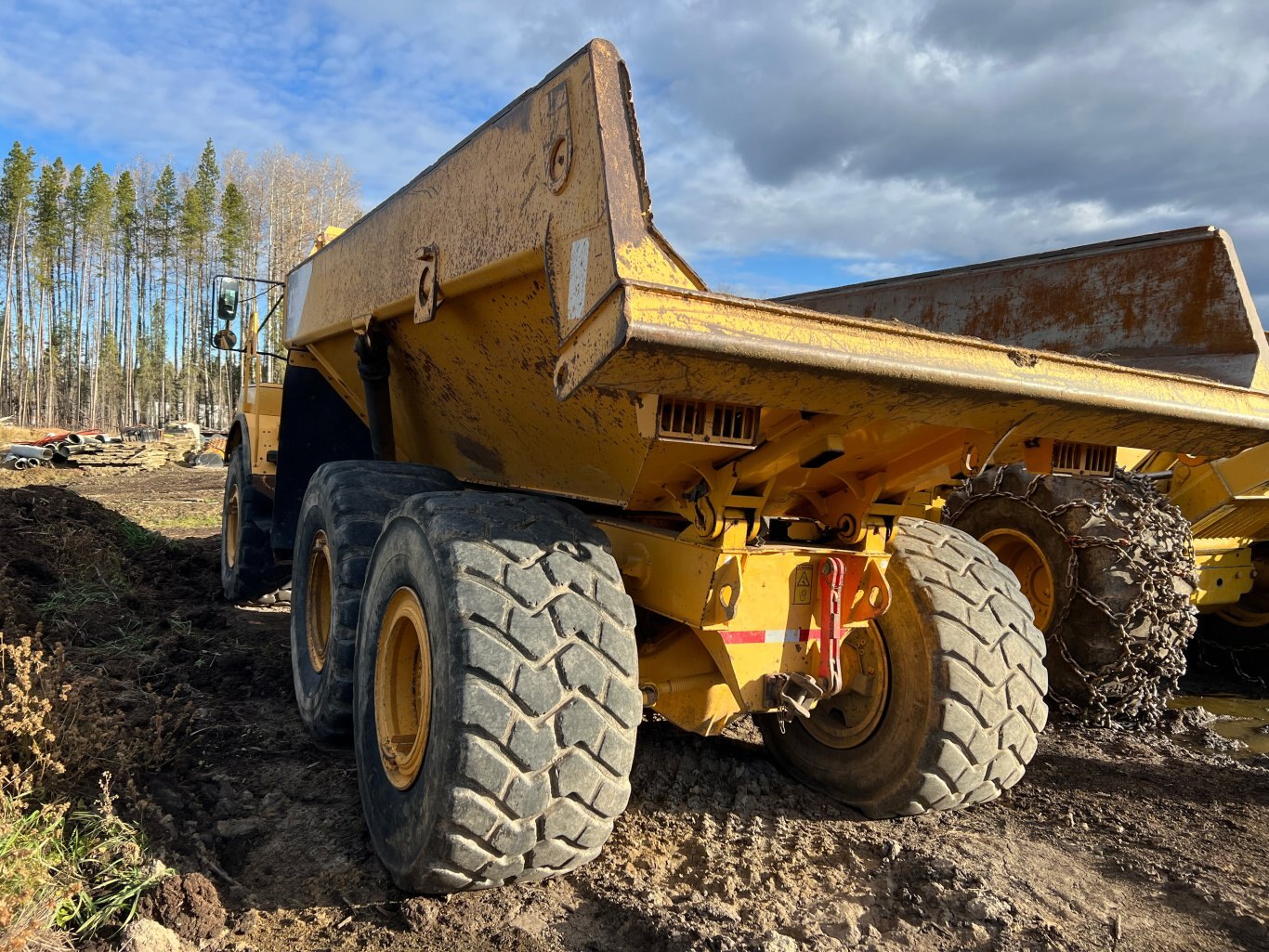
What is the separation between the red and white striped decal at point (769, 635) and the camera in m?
2.68

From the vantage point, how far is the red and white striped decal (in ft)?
8.79

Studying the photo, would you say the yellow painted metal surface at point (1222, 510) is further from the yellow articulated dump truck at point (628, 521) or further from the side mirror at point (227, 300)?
the side mirror at point (227, 300)

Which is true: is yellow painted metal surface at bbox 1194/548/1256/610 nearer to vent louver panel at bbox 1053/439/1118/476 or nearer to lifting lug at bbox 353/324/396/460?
vent louver panel at bbox 1053/439/1118/476

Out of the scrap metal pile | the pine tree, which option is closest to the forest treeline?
the pine tree

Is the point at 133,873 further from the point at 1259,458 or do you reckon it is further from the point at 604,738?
the point at 1259,458

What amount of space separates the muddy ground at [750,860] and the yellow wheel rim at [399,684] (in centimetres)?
36

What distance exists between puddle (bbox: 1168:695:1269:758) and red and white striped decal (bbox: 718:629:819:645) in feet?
9.83

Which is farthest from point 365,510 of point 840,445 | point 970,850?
point 970,850

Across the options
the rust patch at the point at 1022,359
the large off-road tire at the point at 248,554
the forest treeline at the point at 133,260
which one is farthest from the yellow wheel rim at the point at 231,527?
the forest treeline at the point at 133,260

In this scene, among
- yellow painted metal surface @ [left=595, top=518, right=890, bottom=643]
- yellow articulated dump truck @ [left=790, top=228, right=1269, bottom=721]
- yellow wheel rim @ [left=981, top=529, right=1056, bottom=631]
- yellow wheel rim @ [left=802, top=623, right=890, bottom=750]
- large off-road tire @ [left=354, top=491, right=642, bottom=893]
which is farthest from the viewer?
yellow wheel rim @ [left=981, top=529, right=1056, bottom=631]

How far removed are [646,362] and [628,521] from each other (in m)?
1.19

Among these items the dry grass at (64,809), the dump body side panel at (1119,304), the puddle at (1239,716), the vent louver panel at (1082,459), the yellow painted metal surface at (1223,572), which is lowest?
the puddle at (1239,716)

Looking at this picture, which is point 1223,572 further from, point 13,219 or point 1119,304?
point 13,219

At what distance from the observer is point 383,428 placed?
4.32 m
